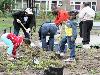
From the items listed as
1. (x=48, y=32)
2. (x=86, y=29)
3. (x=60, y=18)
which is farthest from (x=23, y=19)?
(x=86, y=29)

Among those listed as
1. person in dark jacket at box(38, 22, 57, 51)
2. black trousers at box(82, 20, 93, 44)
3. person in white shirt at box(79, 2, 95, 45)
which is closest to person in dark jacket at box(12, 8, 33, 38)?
person in dark jacket at box(38, 22, 57, 51)

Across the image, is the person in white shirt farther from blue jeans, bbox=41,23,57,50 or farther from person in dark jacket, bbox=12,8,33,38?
blue jeans, bbox=41,23,57,50

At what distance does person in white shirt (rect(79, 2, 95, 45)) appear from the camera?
62.0ft

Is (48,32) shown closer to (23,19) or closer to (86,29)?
(23,19)

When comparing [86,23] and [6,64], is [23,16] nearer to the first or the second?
[86,23]

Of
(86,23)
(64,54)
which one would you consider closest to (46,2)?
(86,23)

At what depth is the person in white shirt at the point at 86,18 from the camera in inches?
744

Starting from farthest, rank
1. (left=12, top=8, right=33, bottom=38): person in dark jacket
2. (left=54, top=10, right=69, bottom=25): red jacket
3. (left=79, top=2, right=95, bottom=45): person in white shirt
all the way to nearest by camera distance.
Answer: (left=79, top=2, right=95, bottom=45): person in white shirt < (left=54, top=10, right=69, bottom=25): red jacket < (left=12, top=8, right=33, bottom=38): person in dark jacket

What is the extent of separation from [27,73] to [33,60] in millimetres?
1199

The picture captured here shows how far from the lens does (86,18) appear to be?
1917cm

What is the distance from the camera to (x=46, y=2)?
6272 cm

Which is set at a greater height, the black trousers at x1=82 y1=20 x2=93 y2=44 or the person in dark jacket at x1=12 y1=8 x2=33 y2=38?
the person in dark jacket at x1=12 y1=8 x2=33 y2=38

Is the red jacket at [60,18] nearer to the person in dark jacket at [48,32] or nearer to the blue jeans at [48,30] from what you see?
the person in dark jacket at [48,32]

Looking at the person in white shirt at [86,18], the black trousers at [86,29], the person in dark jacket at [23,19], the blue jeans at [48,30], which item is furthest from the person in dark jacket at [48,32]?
the black trousers at [86,29]
